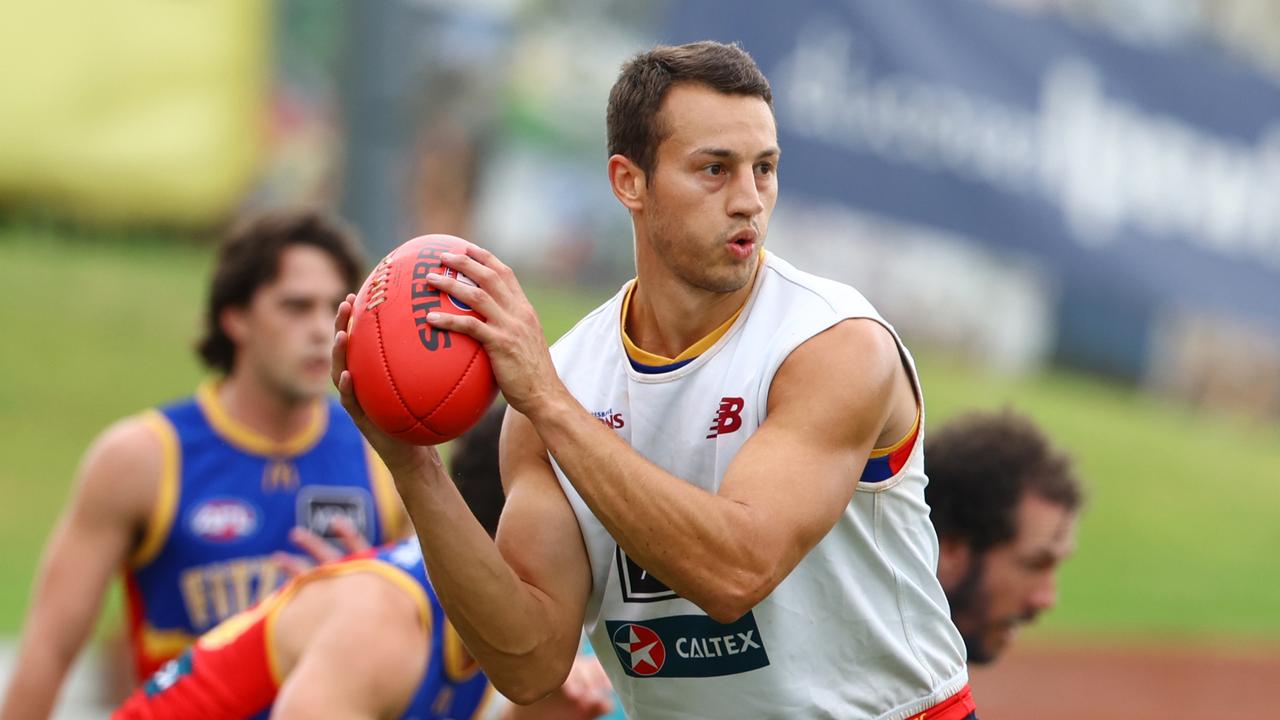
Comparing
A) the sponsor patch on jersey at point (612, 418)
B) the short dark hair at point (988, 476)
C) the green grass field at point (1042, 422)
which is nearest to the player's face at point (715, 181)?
the sponsor patch on jersey at point (612, 418)

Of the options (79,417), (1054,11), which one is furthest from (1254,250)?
(79,417)

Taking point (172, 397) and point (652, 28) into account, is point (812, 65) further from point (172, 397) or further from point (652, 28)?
point (172, 397)

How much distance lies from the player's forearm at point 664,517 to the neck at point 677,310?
20.6 inches

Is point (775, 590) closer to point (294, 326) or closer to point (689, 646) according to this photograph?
point (689, 646)

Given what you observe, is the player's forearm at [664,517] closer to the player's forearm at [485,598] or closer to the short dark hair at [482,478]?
the player's forearm at [485,598]

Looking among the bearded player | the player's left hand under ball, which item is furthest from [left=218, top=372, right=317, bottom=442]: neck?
the player's left hand under ball

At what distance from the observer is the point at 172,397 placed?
15.0m

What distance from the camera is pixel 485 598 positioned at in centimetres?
336

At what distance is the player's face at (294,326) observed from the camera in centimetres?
569

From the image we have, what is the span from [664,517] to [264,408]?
2919mm

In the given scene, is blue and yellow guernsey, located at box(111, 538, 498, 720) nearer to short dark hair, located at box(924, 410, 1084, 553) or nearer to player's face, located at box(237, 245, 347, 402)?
player's face, located at box(237, 245, 347, 402)

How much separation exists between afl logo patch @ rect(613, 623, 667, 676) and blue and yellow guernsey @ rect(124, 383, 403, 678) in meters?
2.12

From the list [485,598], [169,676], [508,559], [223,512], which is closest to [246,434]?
[223,512]

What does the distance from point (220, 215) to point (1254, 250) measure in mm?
7977
